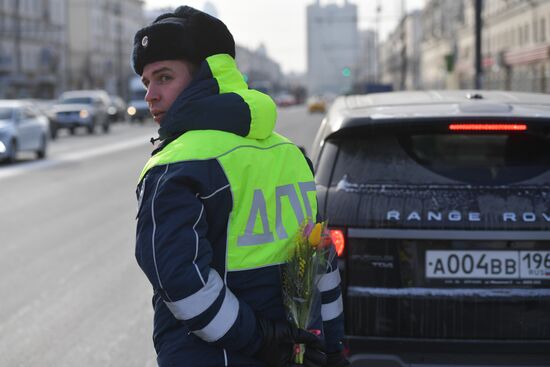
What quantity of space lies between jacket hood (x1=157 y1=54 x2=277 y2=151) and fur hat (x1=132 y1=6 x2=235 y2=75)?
1.6 inches

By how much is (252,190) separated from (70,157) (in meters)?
23.0

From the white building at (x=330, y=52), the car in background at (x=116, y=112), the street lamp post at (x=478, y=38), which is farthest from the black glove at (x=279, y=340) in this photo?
the white building at (x=330, y=52)

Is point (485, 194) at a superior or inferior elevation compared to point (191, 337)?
superior

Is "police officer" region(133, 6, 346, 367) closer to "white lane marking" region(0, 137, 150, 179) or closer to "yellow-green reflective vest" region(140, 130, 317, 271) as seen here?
"yellow-green reflective vest" region(140, 130, 317, 271)

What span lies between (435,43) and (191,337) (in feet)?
340

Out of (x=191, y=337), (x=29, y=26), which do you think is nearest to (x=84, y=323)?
(x=191, y=337)

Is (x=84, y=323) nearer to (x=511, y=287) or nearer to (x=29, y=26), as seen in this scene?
(x=511, y=287)

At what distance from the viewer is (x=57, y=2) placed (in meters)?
93.4

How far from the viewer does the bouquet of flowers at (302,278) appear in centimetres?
Answer: 249

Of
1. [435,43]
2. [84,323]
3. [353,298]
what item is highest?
[435,43]

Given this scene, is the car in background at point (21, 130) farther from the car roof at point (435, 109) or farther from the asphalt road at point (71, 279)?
the car roof at point (435, 109)

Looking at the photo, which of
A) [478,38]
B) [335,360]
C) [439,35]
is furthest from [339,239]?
[439,35]

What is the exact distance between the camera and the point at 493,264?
11.9 ft

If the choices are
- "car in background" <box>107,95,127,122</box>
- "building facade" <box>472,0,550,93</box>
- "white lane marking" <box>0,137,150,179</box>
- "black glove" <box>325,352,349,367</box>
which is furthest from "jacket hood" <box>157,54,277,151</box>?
"car in background" <box>107,95,127,122</box>
